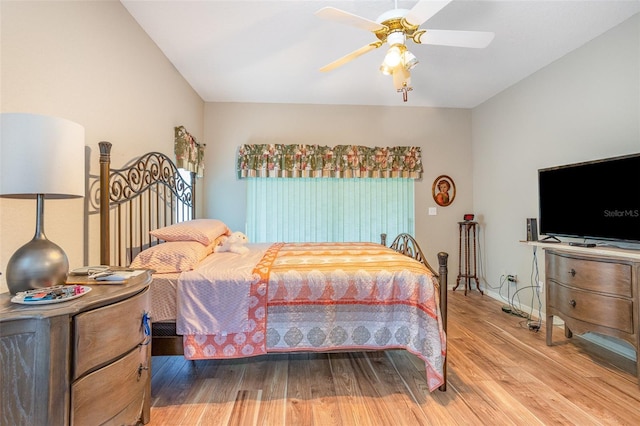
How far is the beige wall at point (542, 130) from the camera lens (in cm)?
233

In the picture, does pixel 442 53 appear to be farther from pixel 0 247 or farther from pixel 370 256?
pixel 0 247

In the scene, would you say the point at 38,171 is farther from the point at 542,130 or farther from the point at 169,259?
the point at 542,130

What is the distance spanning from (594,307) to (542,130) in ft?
6.34

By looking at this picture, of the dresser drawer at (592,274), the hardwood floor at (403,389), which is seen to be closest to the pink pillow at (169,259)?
the hardwood floor at (403,389)

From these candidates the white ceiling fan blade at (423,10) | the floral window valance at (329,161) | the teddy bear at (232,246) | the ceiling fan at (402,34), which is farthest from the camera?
the floral window valance at (329,161)

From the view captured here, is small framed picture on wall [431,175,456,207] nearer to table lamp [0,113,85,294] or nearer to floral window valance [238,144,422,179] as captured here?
floral window valance [238,144,422,179]

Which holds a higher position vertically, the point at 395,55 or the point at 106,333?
the point at 395,55

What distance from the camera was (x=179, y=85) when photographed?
3.16 meters

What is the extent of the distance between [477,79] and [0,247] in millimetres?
4264

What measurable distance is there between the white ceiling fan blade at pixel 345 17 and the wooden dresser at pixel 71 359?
1762 mm

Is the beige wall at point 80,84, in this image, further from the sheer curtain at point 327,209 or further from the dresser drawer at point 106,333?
the sheer curtain at point 327,209

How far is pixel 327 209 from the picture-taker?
407 cm

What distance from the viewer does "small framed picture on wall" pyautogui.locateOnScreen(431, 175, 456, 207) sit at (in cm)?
420

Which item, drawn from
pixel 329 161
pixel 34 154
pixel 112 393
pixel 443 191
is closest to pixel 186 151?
pixel 329 161
